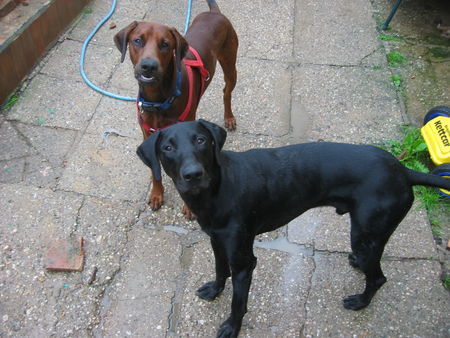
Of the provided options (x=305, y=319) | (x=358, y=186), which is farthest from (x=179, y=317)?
(x=358, y=186)

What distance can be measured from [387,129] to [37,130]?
3.59 metres

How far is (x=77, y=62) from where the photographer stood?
5.06 meters

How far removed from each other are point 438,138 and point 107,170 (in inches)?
119

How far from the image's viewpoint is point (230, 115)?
4.39 meters

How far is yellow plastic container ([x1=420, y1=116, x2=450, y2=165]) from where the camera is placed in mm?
3637

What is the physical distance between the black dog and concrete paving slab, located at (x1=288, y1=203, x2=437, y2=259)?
679 mm

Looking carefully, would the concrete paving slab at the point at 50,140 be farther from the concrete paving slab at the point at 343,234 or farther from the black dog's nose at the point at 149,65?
the concrete paving slab at the point at 343,234

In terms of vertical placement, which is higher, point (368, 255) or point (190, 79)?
point (190, 79)

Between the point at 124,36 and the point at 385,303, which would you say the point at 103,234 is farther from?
the point at 385,303

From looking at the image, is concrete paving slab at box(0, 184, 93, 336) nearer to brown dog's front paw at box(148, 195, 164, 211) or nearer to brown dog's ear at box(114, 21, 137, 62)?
brown dog's front paw at box(148, 195, 164, 211)

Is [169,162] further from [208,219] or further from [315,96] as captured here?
[315,96]

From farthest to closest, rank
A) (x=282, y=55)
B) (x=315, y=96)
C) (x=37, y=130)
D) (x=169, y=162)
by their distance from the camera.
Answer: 1. (x=282, y=55)
2. (x=315, y=96)
3. (x=37, y=130)
4. (x=169, y=162)

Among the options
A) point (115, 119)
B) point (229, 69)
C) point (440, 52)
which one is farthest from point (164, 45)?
point (440, 52)

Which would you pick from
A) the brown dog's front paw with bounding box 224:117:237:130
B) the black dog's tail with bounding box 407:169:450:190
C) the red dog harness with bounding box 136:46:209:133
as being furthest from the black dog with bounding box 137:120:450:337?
the brown dog's front paw with bounding box 224:117:237:130
